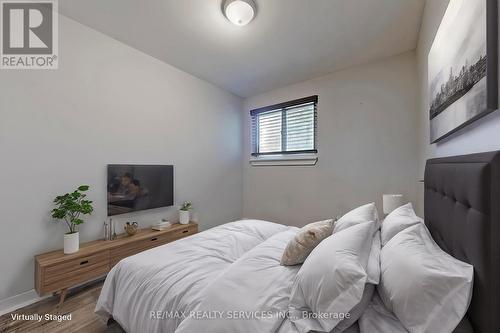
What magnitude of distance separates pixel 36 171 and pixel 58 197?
302 mm

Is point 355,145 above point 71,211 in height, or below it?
above

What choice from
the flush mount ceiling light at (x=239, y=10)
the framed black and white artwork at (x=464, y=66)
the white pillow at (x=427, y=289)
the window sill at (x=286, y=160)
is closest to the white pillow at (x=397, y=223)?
A: the white pillow at (x=427, y=289)

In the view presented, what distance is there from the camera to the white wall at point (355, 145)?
2570mm

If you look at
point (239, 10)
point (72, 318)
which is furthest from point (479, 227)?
point (72, 318)

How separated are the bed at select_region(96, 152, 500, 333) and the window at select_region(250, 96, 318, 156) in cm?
202

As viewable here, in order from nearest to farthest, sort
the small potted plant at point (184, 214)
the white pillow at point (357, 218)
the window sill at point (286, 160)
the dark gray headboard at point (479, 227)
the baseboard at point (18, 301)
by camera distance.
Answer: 1. the dark gray headboard at point (479, 227)
2. the white pillow at point (357, 218)
3. the baseboard at point (18, 301)
4. the small potted plant at point (184, 214)
5. the window sill at point (286, 160)

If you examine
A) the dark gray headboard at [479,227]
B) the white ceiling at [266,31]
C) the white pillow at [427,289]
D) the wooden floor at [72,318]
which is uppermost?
the white ceiling at [266,31]

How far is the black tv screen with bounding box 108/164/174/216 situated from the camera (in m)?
2.46

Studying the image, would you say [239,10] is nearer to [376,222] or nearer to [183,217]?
[376,222]

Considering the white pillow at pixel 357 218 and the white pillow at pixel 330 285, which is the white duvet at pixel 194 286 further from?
the white pillow at pixel 357 218

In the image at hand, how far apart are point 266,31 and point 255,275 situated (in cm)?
234

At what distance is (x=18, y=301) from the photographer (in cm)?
187

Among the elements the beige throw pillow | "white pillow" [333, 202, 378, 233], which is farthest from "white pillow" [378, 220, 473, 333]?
"white pillow" [333, 202, 378, 233]

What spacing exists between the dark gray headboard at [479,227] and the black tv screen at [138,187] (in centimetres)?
281
